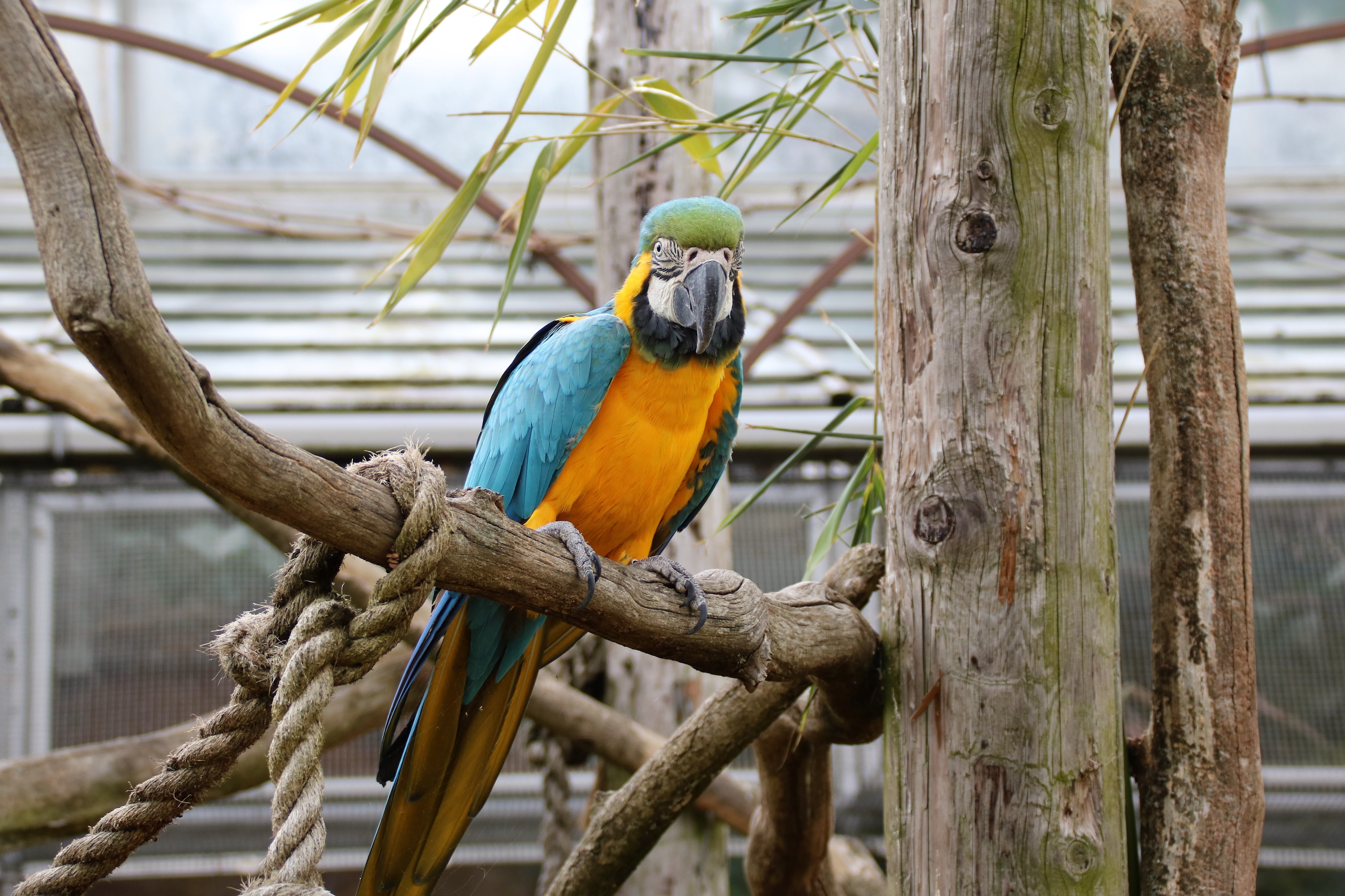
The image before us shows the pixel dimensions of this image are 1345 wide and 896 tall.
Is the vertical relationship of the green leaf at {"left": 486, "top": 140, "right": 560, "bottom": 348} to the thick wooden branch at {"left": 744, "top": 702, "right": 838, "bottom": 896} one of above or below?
above

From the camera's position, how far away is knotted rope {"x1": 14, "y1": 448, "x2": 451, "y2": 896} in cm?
105

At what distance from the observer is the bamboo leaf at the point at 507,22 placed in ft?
5.70

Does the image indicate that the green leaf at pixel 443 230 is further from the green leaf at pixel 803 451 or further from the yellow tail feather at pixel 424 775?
the green leaf at pixel 803 451

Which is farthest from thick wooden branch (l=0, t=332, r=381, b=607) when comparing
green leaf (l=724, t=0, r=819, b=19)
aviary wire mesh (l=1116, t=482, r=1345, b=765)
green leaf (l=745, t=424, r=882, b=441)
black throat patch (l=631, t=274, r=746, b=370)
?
aviary wire mesh (l=1116, t=482, r=1345, b=765)

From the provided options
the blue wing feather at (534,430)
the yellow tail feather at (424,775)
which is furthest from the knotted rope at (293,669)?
the blue wing feather at (534,430)

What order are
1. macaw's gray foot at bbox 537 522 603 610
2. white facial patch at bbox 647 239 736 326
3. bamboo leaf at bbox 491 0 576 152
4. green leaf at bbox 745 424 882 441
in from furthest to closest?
green leaf at bbox 745 424 882 441, white facial patch at bbox 647 239 736 326, bamboo leaf at bbox 491 0 576 152, macaw's gray foot at bbox 537 522 603 610

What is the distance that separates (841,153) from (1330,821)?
3782mm

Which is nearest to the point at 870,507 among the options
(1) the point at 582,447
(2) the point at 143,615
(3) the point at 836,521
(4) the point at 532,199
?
(3) the point at 836,521

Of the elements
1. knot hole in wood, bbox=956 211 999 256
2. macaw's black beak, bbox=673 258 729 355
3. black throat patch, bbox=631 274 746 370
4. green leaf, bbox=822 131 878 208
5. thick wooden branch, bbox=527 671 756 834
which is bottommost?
thick wooden branch, bbox=527 671 756 834

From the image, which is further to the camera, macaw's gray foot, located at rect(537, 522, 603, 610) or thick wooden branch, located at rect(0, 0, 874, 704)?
macaw's gray foot, located at rect(537, 522, 603, 610)

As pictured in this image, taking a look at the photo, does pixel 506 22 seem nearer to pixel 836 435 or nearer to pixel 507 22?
pixel 507 22

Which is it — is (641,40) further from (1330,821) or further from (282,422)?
(1330,821)

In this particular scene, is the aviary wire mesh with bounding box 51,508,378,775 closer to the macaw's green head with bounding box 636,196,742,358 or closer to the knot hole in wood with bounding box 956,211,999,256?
the macaw's green head with bounding box 636,196,742,358

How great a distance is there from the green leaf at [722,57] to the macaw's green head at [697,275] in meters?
0.26
